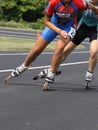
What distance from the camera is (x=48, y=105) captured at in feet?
28.2

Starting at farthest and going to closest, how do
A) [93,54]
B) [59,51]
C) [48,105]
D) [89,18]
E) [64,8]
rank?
[89,18] < [93,54] < [59,51] < [64,8] < [48,105]

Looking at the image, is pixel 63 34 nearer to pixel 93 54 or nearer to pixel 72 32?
pixel 72 32

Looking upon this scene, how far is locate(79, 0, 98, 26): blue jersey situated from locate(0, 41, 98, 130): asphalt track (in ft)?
3.95

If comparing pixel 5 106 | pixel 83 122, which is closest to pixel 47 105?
pixel 5 106

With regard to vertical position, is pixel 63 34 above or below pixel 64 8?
below

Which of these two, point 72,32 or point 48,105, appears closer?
point 48,105

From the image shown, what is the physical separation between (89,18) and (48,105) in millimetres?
2519

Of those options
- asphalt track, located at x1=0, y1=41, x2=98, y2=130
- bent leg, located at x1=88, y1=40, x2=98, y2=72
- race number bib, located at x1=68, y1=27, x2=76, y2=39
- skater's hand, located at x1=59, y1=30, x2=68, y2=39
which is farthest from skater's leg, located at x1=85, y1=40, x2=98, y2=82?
skater's hand, located at x1=59, y1=30, x2=68, y2=39

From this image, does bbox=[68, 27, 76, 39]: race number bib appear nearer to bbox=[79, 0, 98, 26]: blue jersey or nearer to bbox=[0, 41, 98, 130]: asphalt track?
bbox=[79, 0, 98, 26]: blue jersey

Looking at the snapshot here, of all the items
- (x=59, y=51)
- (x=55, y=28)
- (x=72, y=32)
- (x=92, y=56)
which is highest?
(x=55, y=28)

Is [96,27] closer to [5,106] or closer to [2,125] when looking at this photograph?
[5,106]

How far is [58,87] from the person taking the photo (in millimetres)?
10758

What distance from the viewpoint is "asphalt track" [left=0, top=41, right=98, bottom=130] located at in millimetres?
7195

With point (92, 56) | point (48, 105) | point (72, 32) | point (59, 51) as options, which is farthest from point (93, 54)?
point (48, 105)
